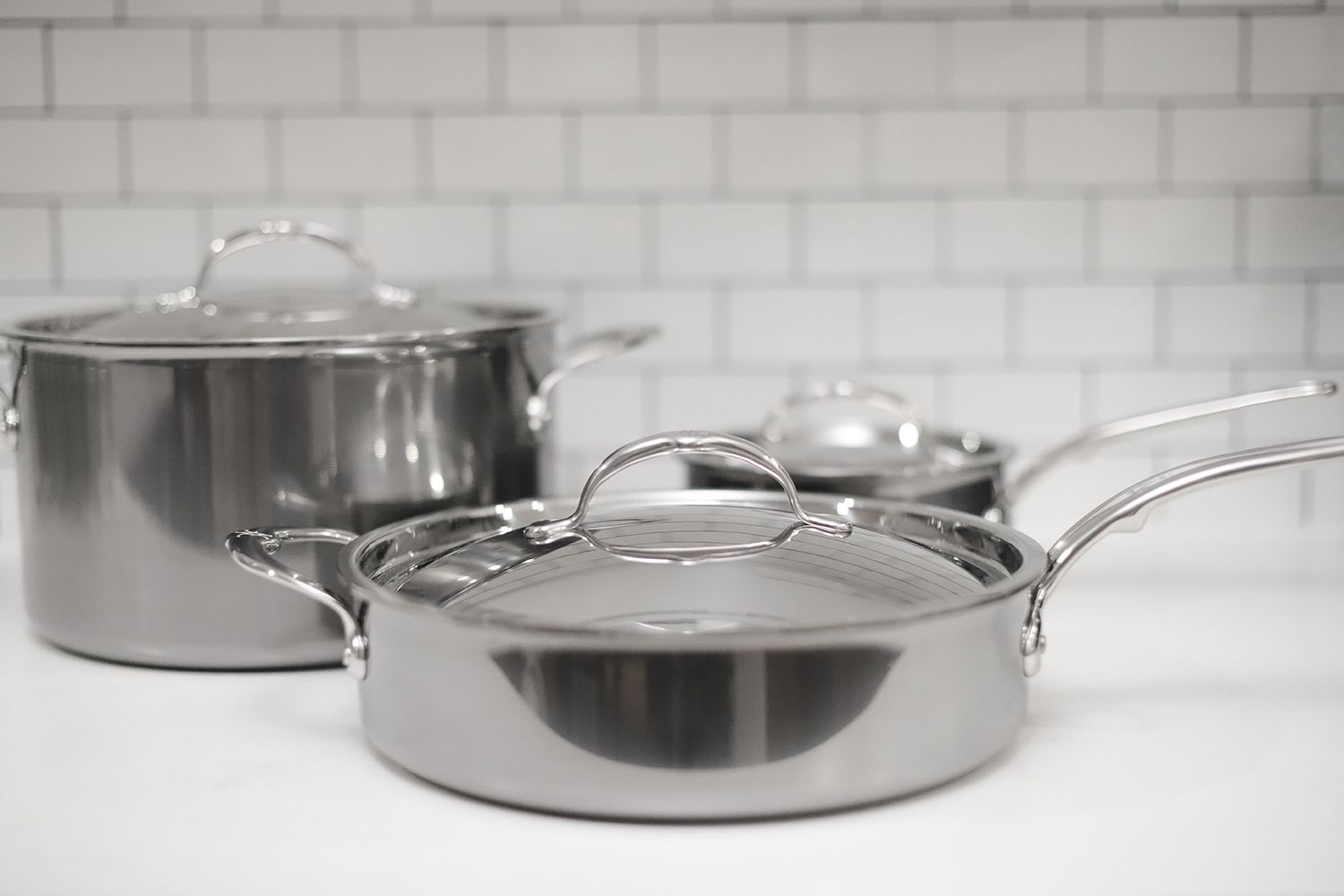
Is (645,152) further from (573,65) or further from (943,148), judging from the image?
(943,148)

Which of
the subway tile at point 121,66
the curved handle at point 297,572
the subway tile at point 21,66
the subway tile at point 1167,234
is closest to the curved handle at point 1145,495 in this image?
the curved handle at point 297,572

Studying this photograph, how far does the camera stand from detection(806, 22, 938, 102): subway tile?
58.9 inches

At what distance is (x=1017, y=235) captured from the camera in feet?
5.04

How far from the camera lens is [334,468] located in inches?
40.9

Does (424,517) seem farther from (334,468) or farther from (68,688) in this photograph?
(68,688)

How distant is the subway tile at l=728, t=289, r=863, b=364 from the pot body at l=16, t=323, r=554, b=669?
0.50 m

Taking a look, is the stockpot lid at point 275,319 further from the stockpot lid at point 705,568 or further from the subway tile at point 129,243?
the subway tile at point 129,243

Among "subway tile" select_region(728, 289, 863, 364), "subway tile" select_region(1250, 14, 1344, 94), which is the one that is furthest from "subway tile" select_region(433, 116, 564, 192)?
"subway tile" select_region(1250, 14, 1344, 94)

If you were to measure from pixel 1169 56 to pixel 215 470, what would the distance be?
1060 millimetres

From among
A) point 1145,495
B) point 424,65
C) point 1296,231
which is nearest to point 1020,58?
point 1296,231

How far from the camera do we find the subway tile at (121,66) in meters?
1.49

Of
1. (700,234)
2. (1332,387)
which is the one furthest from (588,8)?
(1332,387)

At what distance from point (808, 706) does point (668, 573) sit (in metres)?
A: 0.15

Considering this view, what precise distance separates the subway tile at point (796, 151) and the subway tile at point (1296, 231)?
1.41 ft
